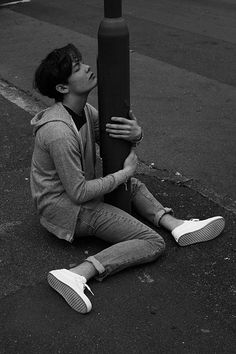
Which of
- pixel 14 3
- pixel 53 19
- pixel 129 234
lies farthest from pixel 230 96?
pixel 14 3

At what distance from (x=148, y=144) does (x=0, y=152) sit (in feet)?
4.01

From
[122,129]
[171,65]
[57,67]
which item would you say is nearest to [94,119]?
[122,129]

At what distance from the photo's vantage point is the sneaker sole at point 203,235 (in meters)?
3.77

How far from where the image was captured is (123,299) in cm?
332

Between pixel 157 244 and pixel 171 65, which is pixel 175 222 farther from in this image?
pixel 171 65

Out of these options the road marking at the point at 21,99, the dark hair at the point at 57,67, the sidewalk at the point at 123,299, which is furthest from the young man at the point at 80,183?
the road marking at the point at 21,99

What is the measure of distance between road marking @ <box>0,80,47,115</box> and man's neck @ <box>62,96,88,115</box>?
2806mm

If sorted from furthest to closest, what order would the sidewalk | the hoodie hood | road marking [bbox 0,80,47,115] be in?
1. road marking [bbox 0,80,47,115]
2. the hoodie hood
3. the sidewalk

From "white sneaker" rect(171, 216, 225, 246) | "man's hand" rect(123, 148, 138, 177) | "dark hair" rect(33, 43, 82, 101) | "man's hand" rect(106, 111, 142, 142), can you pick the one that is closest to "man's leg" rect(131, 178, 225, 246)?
"white sneaker" rect(171, 216, 225, 246)

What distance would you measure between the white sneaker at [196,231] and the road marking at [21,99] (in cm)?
300

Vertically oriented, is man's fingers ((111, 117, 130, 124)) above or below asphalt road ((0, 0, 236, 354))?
above

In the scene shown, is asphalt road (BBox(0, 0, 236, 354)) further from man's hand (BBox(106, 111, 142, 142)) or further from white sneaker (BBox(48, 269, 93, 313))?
man's hand (BBox(106, 111, 142, 142))

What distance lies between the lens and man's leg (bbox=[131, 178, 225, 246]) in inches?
149

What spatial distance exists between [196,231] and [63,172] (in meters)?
0.86
